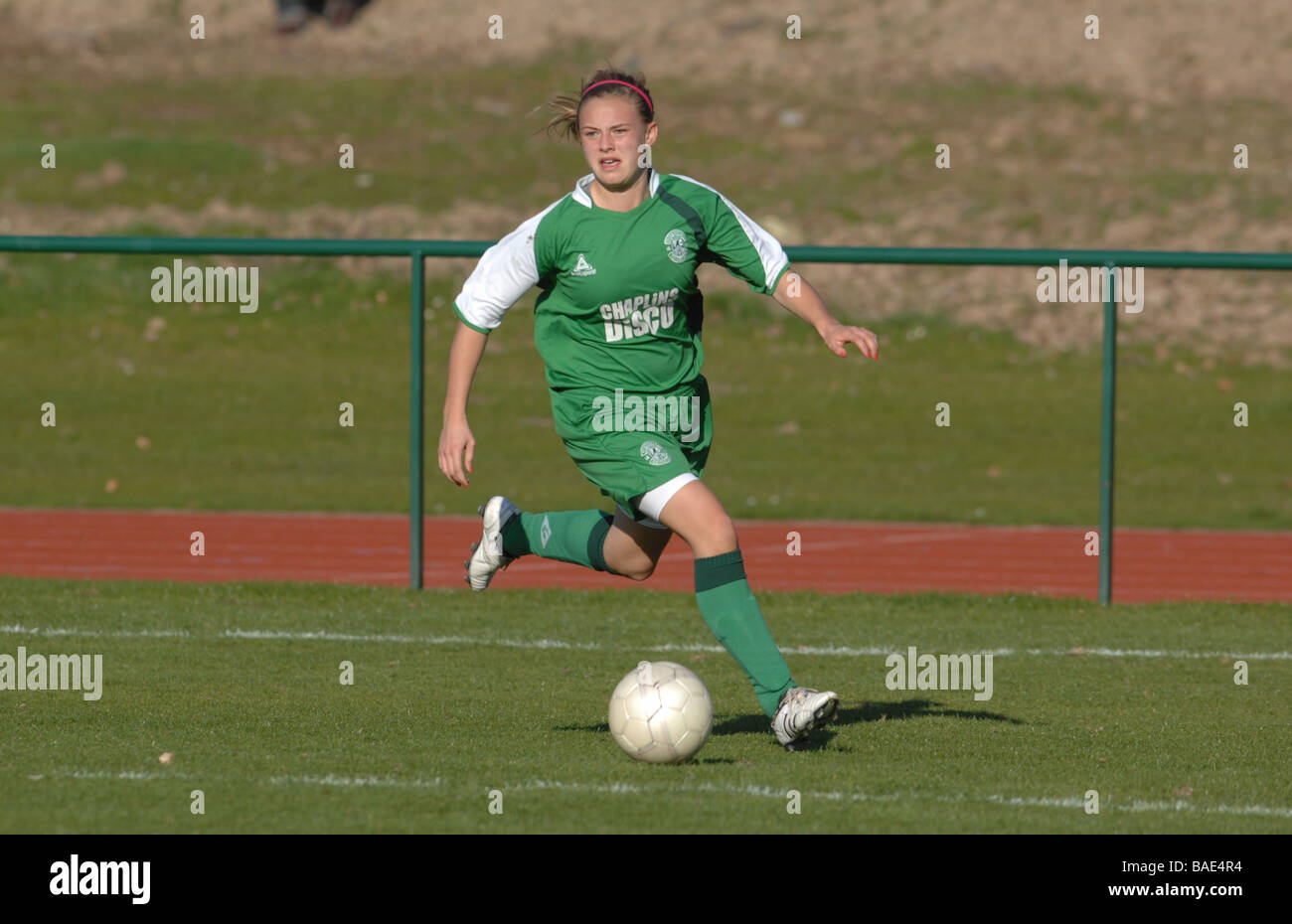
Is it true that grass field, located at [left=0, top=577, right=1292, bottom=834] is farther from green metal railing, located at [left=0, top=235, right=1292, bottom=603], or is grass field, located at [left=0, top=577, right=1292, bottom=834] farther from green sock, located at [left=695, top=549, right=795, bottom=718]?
green metal railing, located at [left=0, top=235, right=1292, bottom=603]

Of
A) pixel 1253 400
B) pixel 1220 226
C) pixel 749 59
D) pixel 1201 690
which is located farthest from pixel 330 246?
pixel 749 59

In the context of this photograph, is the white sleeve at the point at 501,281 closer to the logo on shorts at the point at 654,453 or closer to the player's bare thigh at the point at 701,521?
the logo on shorts at the point at 654,453

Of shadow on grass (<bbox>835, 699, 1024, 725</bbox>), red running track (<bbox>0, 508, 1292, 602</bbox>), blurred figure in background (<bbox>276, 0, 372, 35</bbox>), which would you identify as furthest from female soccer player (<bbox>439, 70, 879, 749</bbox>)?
blurred figure in background (<bbox>276, 0, 372, 35</bbox>)

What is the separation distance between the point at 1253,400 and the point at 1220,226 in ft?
17.9

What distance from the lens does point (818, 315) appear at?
262 inches

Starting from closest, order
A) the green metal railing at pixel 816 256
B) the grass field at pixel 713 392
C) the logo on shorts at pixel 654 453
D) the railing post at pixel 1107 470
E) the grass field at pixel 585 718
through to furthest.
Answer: the grass field at pixel 585 718 < the grass field at pixel 713 392 < the logo on shorts at pixel 654 453 < the green metal railing at pixel 816 256 < the railing post at pixel 1107 470

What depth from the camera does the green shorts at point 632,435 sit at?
6.64 metres

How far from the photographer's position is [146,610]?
9.77 m

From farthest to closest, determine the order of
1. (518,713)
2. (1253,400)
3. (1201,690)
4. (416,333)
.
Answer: (1253,400), (416,333), (1201,690), (518,713)

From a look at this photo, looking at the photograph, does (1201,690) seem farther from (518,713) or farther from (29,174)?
(29,174)

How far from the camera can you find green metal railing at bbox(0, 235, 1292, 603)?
9.99 meters

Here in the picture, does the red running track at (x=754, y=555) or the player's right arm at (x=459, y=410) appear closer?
the player's right arm at (x=459, y=410)

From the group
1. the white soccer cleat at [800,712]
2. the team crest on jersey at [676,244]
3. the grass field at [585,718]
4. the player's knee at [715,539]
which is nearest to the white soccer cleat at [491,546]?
the grass field at [585,718]

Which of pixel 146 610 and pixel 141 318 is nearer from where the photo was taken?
pixel 146 610
